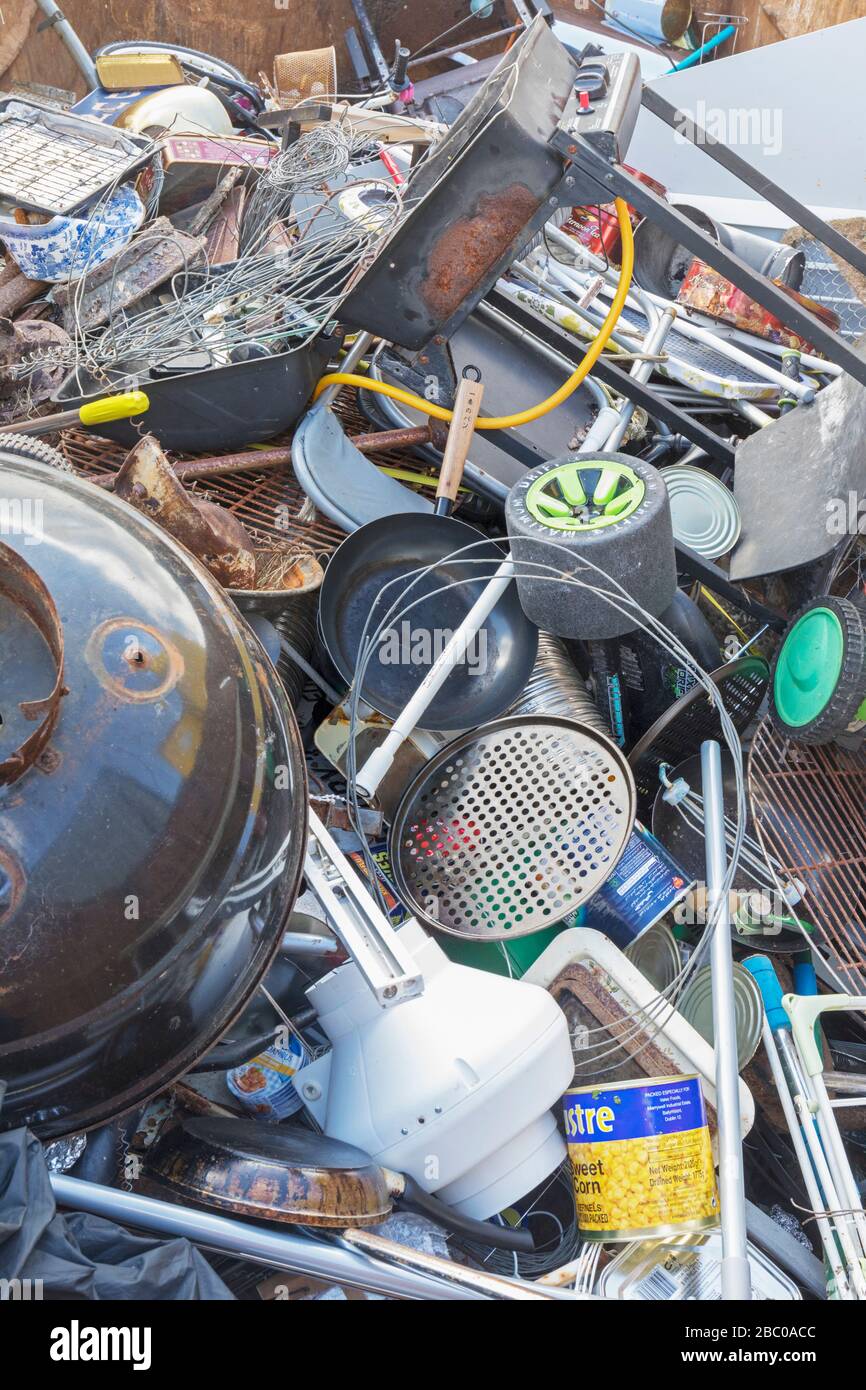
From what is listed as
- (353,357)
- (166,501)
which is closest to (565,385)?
(353,357)

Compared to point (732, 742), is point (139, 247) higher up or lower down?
higher up

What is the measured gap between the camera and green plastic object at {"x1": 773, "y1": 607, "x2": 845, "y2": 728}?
255 centimetres

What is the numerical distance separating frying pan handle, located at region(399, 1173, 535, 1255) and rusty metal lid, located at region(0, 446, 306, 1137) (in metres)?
0.52

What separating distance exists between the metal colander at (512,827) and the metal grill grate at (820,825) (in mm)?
405

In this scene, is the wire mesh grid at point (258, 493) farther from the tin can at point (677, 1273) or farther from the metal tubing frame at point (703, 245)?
the tin can at point (677, 1273)

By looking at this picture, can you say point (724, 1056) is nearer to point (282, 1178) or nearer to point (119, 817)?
point (282, 1178)

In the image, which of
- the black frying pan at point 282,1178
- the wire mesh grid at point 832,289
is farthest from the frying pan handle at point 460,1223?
the wire mesh grid at point 832,289

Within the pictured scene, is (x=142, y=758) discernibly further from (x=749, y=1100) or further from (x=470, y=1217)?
(x=749, y=1100)

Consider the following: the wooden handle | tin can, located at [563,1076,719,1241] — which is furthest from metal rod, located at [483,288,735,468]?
tin can, located at [563,1076,719,1241]

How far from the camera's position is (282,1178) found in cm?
194

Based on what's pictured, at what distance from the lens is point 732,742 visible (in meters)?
2.37

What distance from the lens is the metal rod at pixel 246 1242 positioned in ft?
6.18
